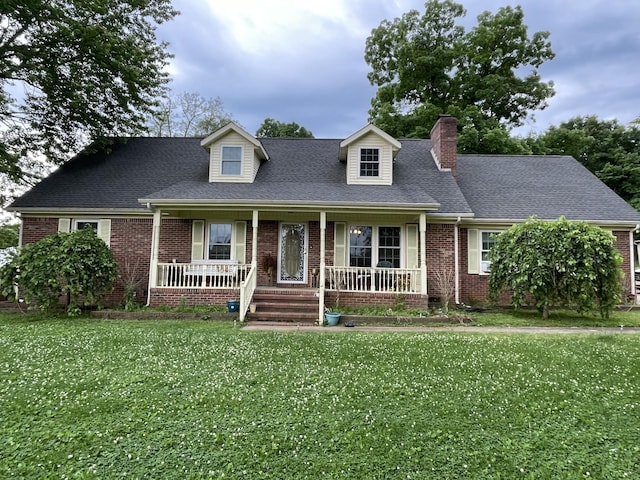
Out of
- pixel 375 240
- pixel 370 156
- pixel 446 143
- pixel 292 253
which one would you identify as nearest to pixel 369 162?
pixel 370 156

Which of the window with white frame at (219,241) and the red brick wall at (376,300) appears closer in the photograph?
the red brick wall at (376,300)

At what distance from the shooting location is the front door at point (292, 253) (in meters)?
11.3

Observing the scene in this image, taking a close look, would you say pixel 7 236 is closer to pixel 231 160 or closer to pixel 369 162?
pixel 231 160

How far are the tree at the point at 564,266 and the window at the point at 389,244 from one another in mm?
3212

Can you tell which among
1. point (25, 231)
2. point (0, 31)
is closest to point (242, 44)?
point (0, 31)

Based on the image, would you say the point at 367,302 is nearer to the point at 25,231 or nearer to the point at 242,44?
the point at 25,231

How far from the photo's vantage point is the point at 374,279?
9.92 meters

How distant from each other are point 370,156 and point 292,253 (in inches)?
169

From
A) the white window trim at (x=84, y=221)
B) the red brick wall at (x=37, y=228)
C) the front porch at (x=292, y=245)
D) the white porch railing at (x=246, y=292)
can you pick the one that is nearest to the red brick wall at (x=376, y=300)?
the front porch at (x=292, y=245)

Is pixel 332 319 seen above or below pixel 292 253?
below

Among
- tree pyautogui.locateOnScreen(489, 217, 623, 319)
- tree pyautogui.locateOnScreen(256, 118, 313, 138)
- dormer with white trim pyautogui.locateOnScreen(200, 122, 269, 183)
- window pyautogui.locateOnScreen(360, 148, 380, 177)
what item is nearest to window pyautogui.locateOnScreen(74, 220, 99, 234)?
dormer with white trim pyautogui.locateOnScreen(200, 122, 269, 183)

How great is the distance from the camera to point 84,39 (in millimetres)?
11219

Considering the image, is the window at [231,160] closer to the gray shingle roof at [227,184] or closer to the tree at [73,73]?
the gray shingle roof at [227,184]

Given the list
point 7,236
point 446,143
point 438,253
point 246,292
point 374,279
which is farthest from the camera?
point 7,236
